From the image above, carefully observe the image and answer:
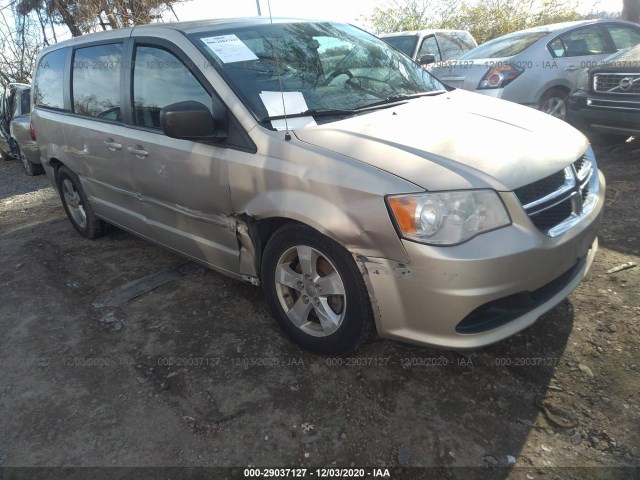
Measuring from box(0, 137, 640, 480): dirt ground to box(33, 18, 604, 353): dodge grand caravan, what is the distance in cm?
34

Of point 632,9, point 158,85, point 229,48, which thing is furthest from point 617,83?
point 632,9

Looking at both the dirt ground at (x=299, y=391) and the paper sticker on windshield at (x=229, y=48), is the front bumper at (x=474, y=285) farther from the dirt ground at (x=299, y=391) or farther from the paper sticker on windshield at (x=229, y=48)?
the paper sticker on windshield at (x=229, y=48)

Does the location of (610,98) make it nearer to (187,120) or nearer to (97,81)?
(187,120)

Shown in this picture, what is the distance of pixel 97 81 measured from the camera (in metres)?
3.70

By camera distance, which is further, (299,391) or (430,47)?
(430,47)

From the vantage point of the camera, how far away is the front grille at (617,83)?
16.1 ft

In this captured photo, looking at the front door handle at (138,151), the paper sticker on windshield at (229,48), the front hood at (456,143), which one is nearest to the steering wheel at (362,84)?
the front hood at (456,143)

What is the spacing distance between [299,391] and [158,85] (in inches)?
84.5

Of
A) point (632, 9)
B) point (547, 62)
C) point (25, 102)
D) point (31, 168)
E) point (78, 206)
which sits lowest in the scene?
point (31, 168)

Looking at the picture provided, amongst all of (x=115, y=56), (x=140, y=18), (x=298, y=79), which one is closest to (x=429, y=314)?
(x=298, y=79)

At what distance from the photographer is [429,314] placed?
2053 mm

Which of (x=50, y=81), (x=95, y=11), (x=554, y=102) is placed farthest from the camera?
(x=95, y=11)

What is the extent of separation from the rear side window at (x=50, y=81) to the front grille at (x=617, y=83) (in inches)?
220

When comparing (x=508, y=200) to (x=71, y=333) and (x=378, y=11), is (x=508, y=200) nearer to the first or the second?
(x=71, y=333)
